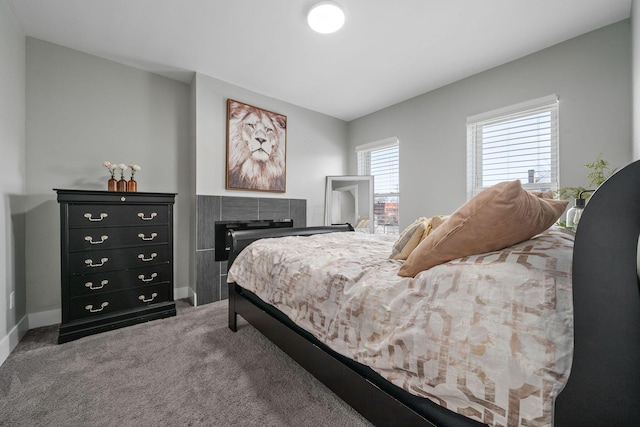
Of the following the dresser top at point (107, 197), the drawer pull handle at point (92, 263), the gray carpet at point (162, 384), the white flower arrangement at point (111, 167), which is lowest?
the gray carpet at point (162, 384)

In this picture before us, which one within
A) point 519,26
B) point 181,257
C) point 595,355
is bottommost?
point 181,257

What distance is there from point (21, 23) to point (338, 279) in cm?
356

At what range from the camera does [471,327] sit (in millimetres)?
791

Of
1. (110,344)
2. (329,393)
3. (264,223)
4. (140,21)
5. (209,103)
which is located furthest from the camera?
(264,223)

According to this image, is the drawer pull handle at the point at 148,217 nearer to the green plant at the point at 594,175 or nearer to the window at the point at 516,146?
the window at the point at 516,146

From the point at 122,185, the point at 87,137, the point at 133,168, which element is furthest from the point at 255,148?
the point at 87,137

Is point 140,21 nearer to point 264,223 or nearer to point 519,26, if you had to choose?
point 264,223

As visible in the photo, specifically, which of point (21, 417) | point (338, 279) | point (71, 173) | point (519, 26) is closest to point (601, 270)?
point (338, 279)

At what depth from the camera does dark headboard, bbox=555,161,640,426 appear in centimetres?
59

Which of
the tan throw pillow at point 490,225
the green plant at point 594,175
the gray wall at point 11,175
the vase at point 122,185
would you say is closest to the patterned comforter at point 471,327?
the tan throw pillow at point 490,225

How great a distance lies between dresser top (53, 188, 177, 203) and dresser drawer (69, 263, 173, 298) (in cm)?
64

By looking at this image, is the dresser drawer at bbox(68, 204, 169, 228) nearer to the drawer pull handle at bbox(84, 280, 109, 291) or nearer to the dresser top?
the dresser top

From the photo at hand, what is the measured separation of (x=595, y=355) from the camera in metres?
0.63

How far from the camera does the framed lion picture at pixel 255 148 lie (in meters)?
3.45
